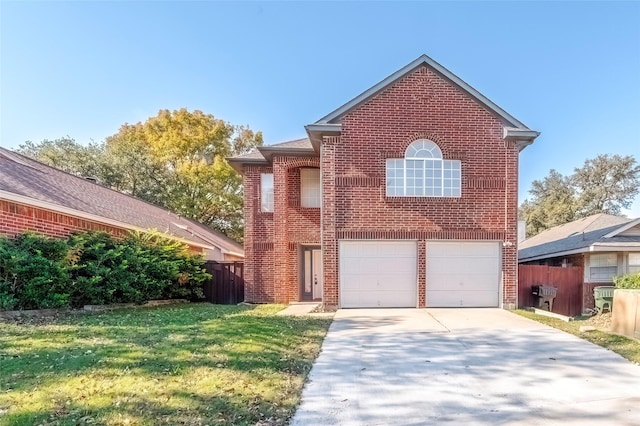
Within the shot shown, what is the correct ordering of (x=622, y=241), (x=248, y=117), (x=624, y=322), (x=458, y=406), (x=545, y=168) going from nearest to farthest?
(x=458, y=406) < (x=624, y=322) < (x=622, y=241) < (x=248, y=117) < (x=545, y=168)

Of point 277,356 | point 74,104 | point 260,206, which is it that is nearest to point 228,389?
point 277,356

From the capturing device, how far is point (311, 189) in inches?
580

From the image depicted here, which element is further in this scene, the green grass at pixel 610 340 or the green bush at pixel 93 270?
the green bush at pixel 93 270

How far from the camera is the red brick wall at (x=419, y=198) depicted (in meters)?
11.8

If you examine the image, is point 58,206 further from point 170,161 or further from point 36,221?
point 170,161

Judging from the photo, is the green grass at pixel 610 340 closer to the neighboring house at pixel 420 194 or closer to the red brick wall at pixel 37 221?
the neighboring house at pixel 420 194

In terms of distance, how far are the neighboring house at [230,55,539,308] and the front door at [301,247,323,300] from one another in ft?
10.0

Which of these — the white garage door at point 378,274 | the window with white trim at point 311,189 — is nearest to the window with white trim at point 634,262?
the white garage door at point 378,274

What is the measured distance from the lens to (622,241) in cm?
1418

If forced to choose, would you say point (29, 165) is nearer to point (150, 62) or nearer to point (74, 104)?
point (74, 104)

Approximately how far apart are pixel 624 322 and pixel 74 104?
18.1 meters

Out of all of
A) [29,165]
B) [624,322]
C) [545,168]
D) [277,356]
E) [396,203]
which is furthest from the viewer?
[545,168]

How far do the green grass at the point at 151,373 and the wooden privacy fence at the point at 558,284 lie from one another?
30.6 ft

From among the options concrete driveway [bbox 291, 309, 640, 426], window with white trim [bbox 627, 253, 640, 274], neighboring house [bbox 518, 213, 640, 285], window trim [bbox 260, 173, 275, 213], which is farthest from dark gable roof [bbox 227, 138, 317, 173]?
window with white trim [bbox 627, 253, 640, 274]
